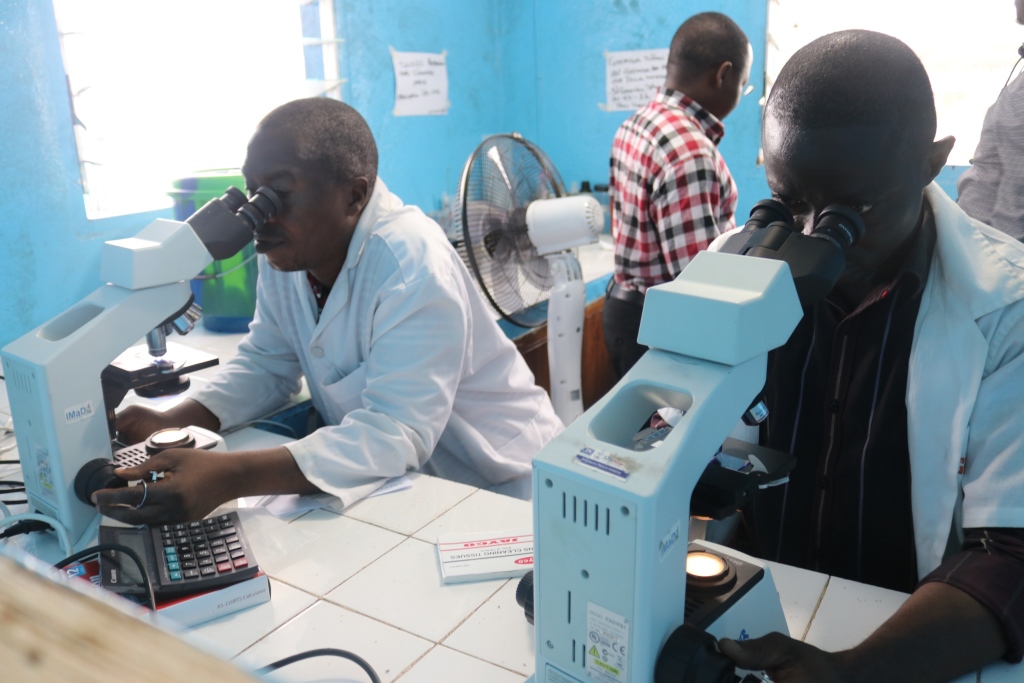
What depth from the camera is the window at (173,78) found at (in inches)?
75.8

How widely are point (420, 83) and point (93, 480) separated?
2.20 metres

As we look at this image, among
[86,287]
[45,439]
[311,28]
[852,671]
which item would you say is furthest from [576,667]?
[311,28]

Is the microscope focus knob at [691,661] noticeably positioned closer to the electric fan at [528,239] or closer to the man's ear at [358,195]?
the man's ear at [358,195]

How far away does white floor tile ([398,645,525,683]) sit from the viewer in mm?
812

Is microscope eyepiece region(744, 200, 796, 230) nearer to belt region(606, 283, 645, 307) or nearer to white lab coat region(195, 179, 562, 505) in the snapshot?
white lab coat region(195, 179, 562, 505)

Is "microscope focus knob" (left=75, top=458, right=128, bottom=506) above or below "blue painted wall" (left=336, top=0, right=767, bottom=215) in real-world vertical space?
A: below

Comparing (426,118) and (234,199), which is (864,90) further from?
(426,118)

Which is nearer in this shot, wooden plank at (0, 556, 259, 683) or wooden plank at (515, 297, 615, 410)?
wooden plank at (0, 556, 259, 683)

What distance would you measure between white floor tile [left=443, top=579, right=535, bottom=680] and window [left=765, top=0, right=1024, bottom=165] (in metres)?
2.44

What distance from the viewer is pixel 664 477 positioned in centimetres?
54

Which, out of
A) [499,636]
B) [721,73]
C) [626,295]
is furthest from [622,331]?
[499,636]

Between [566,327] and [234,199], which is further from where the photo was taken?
[566,327]

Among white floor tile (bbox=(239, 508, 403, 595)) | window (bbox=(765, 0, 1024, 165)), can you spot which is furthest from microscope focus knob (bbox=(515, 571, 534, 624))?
window (bbox=(765, 0, 1024, 165))

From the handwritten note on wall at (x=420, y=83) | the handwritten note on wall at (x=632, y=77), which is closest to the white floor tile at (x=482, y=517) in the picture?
the handwritten note on wall at (x=420, y=83)
